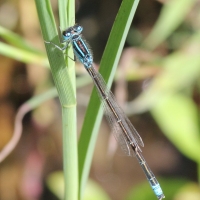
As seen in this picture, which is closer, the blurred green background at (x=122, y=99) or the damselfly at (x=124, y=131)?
the damselfly at (x=124, y=131)

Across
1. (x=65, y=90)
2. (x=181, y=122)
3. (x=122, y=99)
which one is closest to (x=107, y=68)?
(x=65, y=90)

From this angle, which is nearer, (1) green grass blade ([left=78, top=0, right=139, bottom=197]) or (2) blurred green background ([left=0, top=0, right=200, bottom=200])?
(1) green grass blade ([left=78, top=0, right=139, bottom=197])

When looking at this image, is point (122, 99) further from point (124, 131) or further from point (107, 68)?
point (107, 68)

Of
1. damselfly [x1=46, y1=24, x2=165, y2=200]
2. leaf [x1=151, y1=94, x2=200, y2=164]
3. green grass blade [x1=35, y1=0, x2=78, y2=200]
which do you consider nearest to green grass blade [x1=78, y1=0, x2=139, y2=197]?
green grass blade [x1=35, y1=0, x2=78, y2=200]

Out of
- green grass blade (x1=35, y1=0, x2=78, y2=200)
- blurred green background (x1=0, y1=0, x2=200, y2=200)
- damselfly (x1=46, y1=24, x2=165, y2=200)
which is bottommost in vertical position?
green grass blade (x1=35, y1=0, x2=78, y2=200)

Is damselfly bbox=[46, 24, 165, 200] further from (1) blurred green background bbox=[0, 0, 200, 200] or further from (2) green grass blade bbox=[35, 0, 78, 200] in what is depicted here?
(2) green grass blade bbox=[35, 0, 78, 200]

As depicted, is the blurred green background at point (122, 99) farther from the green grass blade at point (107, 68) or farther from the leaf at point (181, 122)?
the green grass blade at point (107, 68)

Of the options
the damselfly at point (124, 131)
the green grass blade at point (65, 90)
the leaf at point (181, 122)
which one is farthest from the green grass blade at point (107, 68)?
the leaf at point (181, 122)
